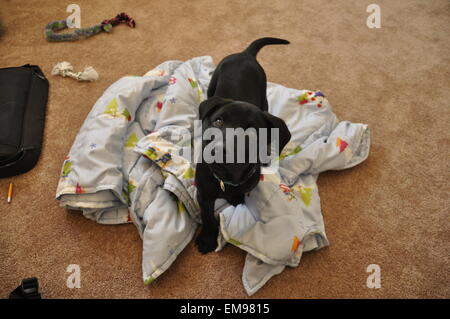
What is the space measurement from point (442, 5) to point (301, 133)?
1884 millimetres

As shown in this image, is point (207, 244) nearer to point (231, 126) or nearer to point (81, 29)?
point (231, 126)

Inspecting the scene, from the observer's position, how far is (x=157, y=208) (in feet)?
3.98

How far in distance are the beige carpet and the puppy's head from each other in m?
0.39

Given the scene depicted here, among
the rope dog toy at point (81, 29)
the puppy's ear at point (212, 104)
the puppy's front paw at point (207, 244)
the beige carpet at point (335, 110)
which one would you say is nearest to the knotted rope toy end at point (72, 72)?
the beige carpet at point (335, 110)

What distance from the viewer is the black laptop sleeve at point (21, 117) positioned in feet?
4.42

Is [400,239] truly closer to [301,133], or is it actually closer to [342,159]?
[342,159]

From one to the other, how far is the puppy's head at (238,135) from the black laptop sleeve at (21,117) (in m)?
0.85

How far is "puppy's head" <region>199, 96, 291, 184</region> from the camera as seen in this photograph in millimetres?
960

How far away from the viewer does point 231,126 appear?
39.3 inches

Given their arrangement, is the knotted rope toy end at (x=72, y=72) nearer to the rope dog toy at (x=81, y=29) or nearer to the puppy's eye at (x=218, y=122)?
the rope dog toy at (x=81, y=29)

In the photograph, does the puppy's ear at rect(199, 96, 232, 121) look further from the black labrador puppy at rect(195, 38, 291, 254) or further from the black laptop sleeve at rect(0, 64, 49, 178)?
the black laptop sleeve at rect(0, 64, 49, 178)

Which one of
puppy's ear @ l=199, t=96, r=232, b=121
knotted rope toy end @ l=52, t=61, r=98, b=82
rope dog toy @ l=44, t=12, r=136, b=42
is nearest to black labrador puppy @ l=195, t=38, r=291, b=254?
puppy's ear @ l=199, t=96, r=232, b=121

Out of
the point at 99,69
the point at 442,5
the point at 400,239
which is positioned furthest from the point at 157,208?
the point at 442,5
